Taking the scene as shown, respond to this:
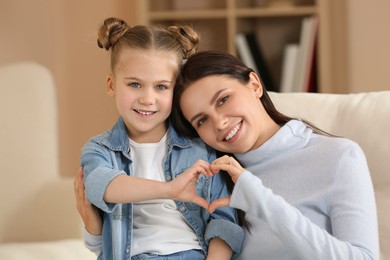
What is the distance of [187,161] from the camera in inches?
71.2

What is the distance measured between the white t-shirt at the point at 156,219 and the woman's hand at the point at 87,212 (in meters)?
0.09

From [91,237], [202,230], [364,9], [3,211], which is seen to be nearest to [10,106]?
[3,211]

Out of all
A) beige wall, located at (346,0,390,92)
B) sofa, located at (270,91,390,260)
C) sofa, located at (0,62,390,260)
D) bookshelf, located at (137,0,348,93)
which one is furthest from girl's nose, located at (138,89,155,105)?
beige wall, located at (346,0,390,92)

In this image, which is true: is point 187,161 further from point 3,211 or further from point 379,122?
point 3,211

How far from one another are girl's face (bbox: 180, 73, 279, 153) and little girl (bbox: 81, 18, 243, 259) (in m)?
0.05

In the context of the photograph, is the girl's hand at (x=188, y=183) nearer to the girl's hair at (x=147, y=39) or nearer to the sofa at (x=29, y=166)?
the girl's hair at (x=147, y=39)

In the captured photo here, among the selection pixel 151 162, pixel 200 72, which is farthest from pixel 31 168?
pixel 200 72

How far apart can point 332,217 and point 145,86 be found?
46 cm

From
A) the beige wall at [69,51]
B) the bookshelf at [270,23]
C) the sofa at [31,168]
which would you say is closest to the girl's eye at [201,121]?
the sofa at [31,168]

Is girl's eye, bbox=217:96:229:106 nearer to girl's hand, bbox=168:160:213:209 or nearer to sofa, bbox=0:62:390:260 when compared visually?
girl's hand, bbox=168:160:213:209

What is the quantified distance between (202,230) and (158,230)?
0.10 metres

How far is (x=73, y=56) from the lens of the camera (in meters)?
4.17

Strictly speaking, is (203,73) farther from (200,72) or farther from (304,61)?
(304,61)

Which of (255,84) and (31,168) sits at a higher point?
(255,84)
